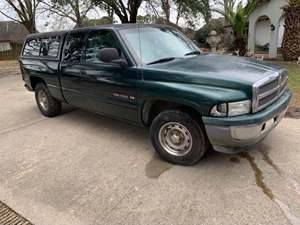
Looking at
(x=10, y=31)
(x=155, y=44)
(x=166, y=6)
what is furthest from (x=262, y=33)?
(x=10, y=31)

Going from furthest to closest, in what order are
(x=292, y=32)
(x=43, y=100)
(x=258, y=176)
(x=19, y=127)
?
(x=292, y=32) → (x=43, y=100) → (x=19, y=127) → (x=258, y=176)

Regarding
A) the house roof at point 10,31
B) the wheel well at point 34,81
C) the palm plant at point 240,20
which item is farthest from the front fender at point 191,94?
the house roof at point 10,31

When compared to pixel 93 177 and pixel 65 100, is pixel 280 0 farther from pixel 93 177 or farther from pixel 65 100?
pixel 93 177

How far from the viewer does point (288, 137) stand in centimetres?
440

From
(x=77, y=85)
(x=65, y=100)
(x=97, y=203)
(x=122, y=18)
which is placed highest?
(x=122, y=18)

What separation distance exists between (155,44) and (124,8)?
11399 mm

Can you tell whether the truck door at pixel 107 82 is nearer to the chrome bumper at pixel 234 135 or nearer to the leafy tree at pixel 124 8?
the chrome bumper at pixel 234 135

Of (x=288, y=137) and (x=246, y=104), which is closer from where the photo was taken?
(x=246, y=104)

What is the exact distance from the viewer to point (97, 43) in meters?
4.38

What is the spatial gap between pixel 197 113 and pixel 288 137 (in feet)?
6.39

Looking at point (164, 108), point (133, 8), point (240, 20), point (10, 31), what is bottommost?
point (164, 108)

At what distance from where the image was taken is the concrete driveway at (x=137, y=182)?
108 inches

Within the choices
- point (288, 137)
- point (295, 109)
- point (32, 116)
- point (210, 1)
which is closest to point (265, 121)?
point (288, 137)

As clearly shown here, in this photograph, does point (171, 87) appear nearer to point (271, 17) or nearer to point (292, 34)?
point (292, 34)
